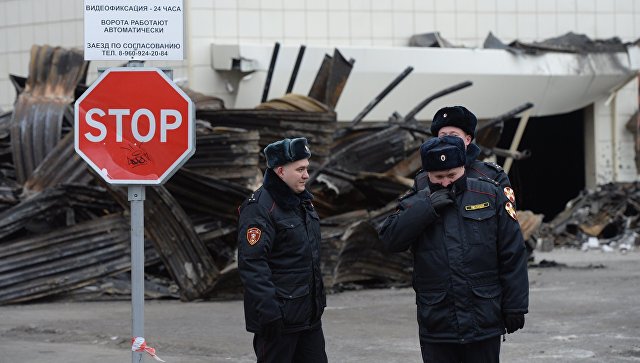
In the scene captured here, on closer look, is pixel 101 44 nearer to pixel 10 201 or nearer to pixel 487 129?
pixel 10 201

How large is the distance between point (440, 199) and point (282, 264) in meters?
1.04

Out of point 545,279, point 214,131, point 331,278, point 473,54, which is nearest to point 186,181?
point 214,131

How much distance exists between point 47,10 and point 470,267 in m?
17.2

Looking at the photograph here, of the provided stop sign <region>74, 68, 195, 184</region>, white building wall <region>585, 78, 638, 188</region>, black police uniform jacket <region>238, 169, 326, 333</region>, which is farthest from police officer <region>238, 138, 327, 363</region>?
white building wall <region>585, 78, 638, 188</region>

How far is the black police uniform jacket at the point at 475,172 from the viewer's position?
575 cm

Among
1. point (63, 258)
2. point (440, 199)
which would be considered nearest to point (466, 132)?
point (440, 199)

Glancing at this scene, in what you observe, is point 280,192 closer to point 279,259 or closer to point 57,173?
point 279,259

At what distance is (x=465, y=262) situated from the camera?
543 centimetres

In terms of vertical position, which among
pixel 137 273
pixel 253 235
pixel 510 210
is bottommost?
pixel 137 273

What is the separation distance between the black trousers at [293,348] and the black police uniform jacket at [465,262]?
0.79 meters

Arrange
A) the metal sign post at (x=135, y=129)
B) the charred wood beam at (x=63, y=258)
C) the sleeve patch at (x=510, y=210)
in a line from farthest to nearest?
the charred wood beam at (x=63, y=258)
the metal sign post at (x=135, y=129)
the sleeve patch at (x=510, y=210)

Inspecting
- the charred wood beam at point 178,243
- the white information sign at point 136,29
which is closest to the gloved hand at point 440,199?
the white information sign at point 136,29

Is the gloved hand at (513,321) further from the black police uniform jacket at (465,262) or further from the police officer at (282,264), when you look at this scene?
the police officer at (282,264)

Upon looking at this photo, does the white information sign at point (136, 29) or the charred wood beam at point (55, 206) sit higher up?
the white information sign at point (136, 29)
